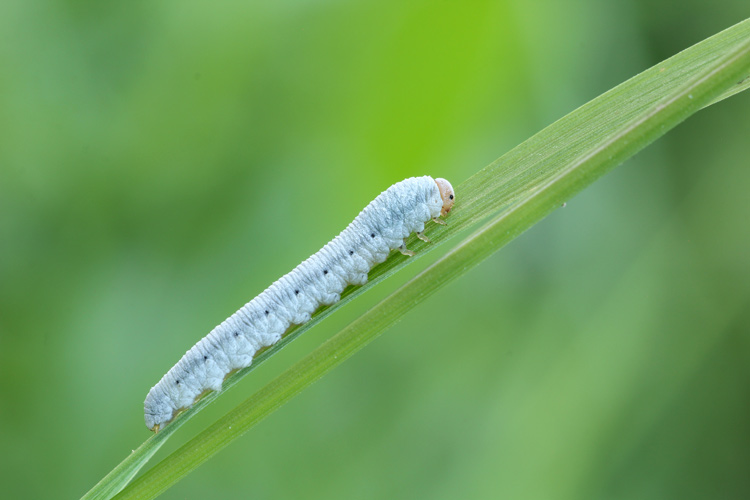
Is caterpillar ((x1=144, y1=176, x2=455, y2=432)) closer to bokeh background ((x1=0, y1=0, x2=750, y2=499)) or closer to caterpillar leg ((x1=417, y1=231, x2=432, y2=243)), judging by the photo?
caterpillar leg ((x1=417, y1=231, x2=432, y2=243))

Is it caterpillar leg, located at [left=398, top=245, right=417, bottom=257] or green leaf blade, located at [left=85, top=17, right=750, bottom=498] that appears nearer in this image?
green leaf blade, located at [left=85, top=17, right=750, bottom=498]

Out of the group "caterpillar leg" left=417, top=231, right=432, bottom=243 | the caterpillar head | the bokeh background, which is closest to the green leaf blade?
"caterpillar leg" left=417, top=231, right=432, bottom=243

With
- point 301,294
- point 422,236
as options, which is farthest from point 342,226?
point 422,236

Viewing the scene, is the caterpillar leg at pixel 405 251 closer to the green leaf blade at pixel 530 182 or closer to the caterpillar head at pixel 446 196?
the caterpillar head at pixel 446 196

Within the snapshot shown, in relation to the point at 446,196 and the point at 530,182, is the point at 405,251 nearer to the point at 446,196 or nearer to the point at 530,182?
the point at 446,196

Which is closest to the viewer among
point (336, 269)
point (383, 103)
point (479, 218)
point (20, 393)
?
point (479, 218)

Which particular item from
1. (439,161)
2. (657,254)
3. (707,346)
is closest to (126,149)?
(439,161)

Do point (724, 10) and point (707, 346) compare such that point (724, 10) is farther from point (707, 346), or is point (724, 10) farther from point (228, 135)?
point (228, 135)
